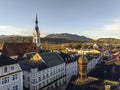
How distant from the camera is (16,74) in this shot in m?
36.1

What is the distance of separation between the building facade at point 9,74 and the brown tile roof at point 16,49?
26863 millimetres

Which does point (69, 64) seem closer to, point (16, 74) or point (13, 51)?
point (13, 51)

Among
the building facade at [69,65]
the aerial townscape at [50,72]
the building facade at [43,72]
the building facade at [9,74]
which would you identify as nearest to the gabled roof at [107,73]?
the aerial townscape at [50,72]

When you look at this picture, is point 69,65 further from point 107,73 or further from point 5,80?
point 107,73

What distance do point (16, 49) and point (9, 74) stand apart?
33.1 m

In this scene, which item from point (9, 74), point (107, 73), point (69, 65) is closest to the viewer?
point (107, 73)

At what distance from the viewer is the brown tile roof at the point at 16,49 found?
62.2m

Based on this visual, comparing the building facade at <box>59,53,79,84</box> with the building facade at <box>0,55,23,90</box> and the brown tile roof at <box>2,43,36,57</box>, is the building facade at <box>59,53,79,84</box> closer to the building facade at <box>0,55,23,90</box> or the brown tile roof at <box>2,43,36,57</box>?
the brown tile roof at <box>2,43,36,57</box>

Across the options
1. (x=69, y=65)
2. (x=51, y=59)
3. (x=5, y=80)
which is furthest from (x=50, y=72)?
(x=5, y=80)

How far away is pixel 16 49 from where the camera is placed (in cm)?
6600

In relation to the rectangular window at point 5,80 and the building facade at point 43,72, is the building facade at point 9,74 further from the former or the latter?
the building facade at point 43,72

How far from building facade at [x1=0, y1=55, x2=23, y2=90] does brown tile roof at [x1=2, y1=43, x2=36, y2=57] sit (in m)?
26.9

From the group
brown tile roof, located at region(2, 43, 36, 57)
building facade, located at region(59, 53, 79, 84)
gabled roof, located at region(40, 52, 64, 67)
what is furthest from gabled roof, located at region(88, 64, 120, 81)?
brown tile roof, located at region(2, 43, 36, 57)

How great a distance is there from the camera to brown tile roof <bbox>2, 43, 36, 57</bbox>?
62.2 meters
